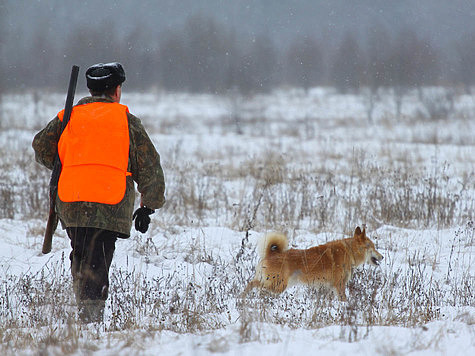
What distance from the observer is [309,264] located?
4.60 m

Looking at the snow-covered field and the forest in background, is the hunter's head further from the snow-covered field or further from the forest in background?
the forest in background

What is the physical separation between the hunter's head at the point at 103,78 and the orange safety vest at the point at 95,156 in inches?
7.8

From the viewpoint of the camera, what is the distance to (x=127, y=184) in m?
3.17

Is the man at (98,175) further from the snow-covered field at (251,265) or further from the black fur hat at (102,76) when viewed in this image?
the snow-covered field at (251,265)

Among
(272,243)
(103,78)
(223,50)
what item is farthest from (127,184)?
(223,50)

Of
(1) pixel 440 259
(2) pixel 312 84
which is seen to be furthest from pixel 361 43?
(1) pixel 440 259

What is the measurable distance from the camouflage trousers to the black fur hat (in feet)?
3.43

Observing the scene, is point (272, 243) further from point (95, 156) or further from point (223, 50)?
point (223, 50)

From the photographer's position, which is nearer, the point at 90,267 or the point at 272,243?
the point at 90,267

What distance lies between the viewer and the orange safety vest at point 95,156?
9.75 feet

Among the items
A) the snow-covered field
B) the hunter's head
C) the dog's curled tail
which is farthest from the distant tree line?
the hunter's head

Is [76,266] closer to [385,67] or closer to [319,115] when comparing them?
[319,115]

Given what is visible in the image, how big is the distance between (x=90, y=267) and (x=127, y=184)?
654 millimetres

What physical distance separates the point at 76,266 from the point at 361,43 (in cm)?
4607
